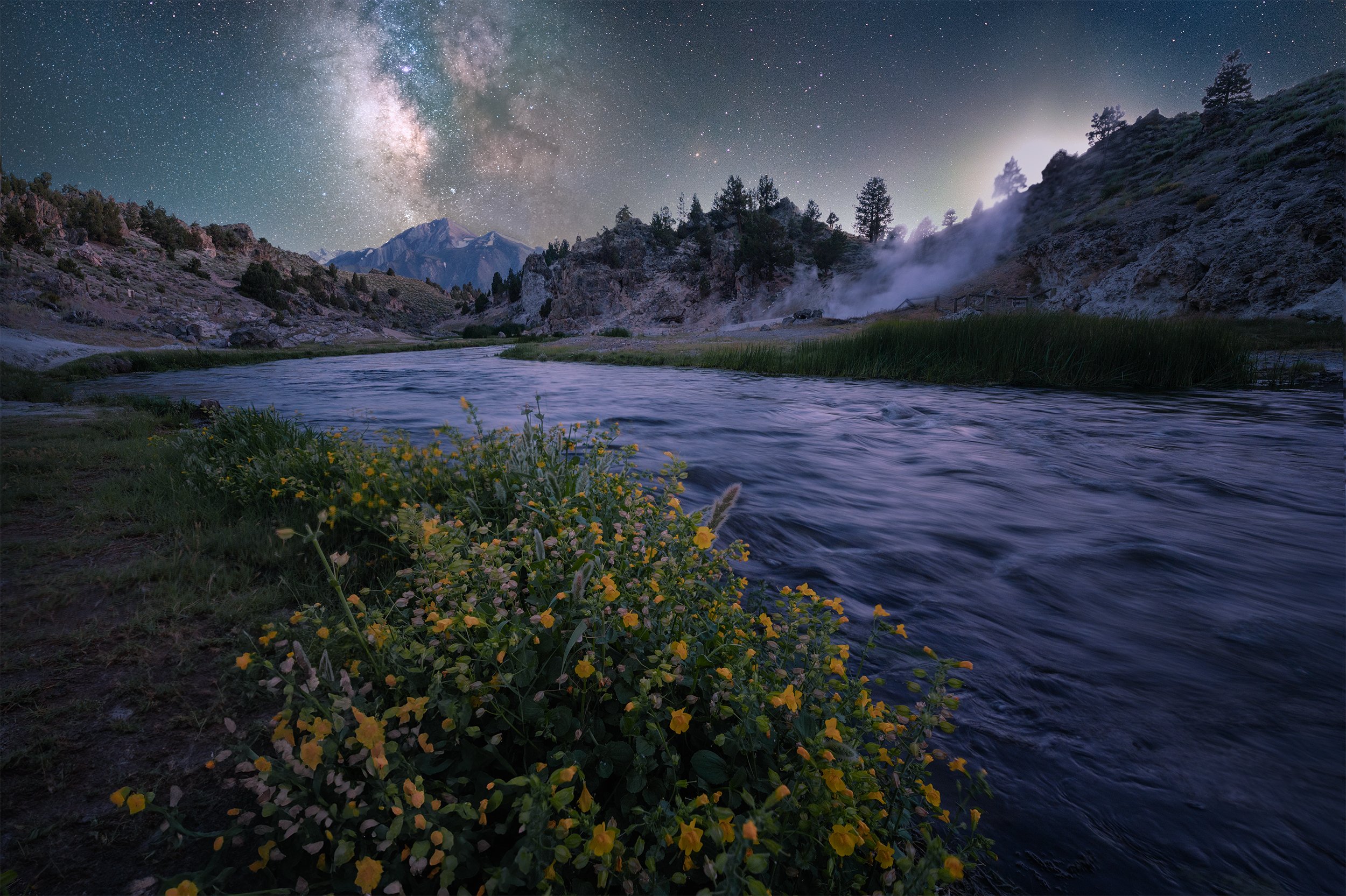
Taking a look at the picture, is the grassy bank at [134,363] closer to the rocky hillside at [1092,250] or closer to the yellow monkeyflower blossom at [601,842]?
the yellow monkeyflower blossom at [601,842]

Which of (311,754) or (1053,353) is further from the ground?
(1053,353)

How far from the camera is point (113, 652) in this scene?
9.58ft

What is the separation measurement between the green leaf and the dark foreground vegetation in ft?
0.05

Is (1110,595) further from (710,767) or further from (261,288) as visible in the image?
(261,288)

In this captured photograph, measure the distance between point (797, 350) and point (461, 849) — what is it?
24.3 metres

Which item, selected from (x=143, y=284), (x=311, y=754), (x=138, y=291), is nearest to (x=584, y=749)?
(x=311, y=754)

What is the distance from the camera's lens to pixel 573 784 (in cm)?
175

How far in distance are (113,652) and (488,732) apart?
264 cm

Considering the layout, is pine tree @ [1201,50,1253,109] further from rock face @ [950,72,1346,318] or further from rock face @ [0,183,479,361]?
rock face @ [0,183,479,361]

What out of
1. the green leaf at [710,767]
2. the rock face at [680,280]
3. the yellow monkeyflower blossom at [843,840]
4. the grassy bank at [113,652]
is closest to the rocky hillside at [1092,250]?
the rock face at [680,280]

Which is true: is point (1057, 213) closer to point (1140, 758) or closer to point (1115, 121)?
point (1115, 121)

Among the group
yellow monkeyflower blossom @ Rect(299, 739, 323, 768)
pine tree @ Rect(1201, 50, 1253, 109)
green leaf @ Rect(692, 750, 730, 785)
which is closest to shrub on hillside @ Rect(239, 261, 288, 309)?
yellow monkeyflower blossom @ Rect(299, 739, 323, 768)

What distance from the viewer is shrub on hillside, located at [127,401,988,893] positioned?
1.49 m

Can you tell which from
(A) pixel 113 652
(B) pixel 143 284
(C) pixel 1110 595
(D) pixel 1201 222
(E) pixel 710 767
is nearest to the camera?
(E) pixel 710 767
